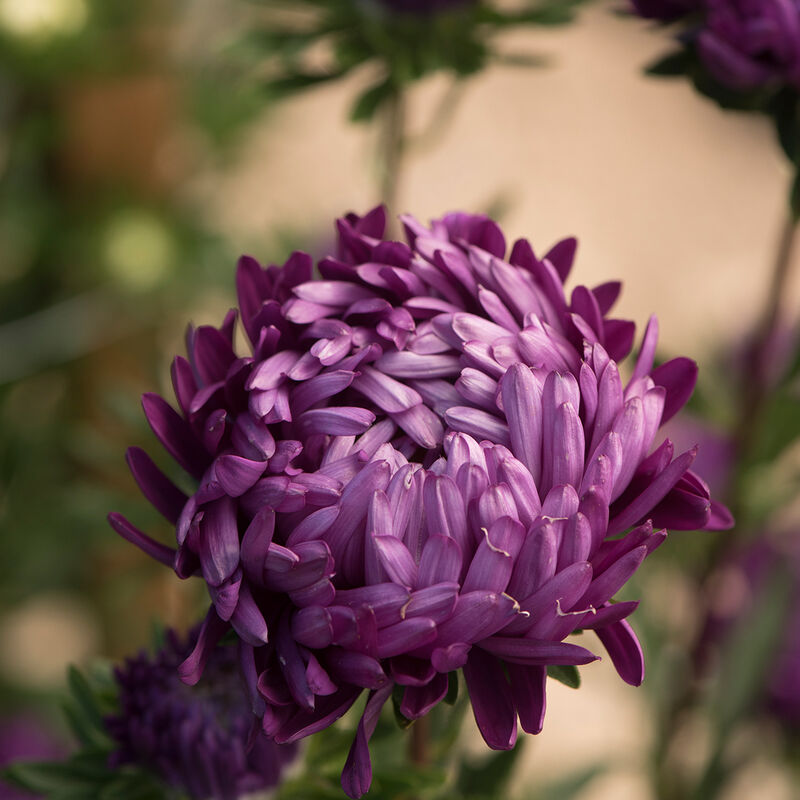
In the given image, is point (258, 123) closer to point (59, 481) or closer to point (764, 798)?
point (59, 481)

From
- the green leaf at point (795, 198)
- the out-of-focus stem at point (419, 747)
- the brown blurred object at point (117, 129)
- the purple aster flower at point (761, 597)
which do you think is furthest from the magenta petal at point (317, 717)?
the brown blurred object at point (117, 129)

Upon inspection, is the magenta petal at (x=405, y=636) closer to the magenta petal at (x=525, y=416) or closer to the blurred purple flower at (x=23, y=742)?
the magenta petal at (x=525, y=416)

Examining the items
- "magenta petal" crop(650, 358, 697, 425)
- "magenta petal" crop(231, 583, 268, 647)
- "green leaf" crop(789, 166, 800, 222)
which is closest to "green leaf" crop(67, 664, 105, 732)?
"magenta petal" crop(231, 583, 268, 647)

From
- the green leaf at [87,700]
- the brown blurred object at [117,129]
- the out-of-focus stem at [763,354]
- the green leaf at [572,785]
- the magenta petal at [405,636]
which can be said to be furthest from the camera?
the brown blurred object at [117,129]

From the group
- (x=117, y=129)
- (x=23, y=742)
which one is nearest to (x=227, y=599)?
(x=23, y=742)

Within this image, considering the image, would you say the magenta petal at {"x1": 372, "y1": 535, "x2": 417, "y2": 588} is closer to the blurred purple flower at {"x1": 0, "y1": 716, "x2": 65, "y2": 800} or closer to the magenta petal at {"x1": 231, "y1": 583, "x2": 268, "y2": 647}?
the magenta petal at {"x1": 231, "y1": 583, "x2": 268, "y2": 647}

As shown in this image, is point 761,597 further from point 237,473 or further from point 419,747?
point 237,473
